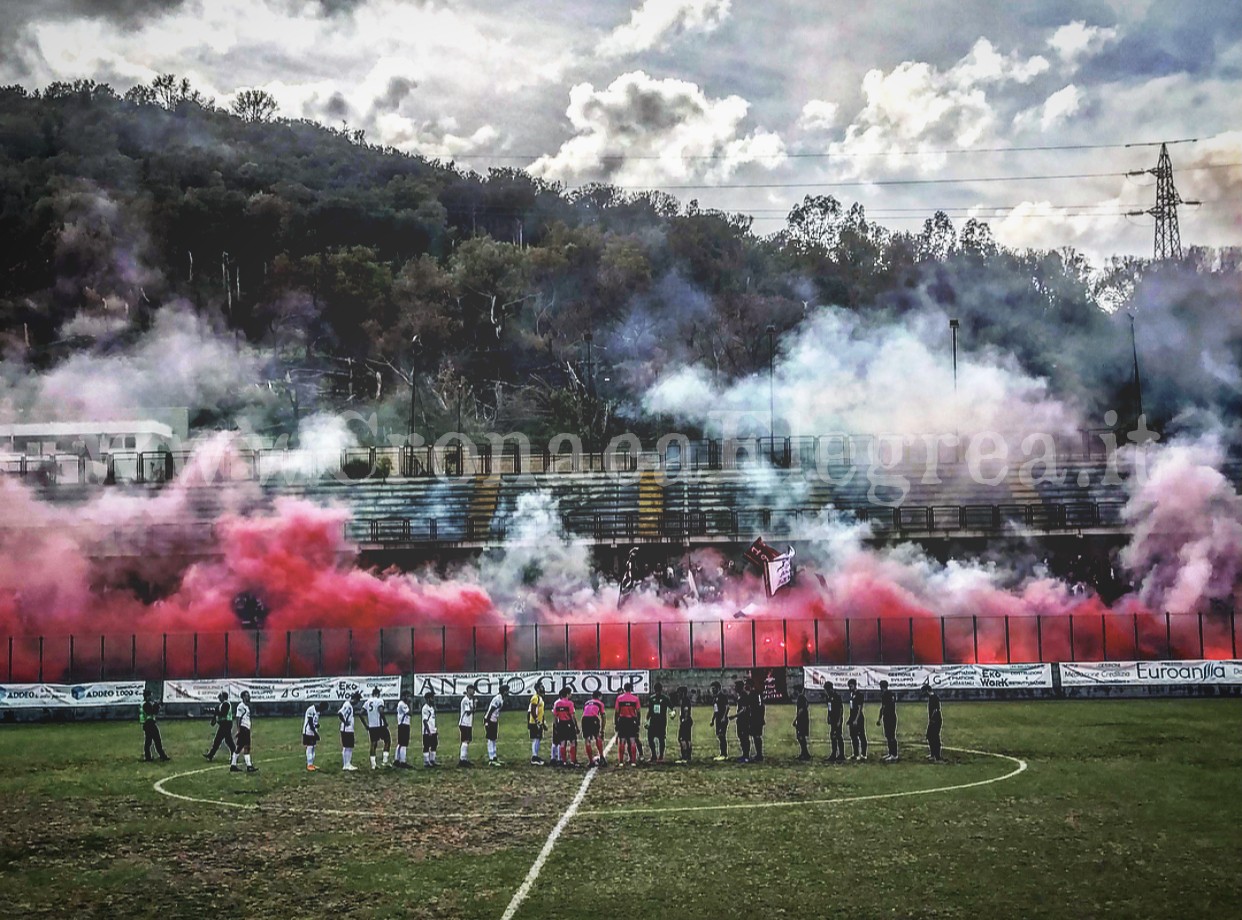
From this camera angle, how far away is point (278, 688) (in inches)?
1671

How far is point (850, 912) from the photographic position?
16.2 m

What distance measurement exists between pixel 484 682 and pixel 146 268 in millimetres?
88481

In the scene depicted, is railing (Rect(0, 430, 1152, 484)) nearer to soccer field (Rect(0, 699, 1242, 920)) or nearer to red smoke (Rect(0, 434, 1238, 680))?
red smoke (Rect(0, 434, 1238, 680))

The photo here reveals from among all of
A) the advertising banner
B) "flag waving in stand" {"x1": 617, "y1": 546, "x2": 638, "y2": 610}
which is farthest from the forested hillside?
the advertising banner

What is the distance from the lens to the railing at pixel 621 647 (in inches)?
2007

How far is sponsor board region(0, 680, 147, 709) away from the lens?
42.2 m

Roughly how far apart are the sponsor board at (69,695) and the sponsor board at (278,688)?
1.30 metres

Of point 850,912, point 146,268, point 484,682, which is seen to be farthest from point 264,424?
point 850,912

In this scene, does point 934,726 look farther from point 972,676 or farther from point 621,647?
point 621,647

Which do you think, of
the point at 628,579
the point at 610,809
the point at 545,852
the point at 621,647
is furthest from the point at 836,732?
the point at 628,579

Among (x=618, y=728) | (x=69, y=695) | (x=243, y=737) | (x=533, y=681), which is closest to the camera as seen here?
(x=243, y=737)

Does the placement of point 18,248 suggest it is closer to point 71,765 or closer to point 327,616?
point 327,616

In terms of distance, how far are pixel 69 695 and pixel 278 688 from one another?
689cm

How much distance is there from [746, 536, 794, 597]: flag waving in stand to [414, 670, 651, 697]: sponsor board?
13599 millimetres
